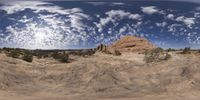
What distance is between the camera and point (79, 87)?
26.0 metres

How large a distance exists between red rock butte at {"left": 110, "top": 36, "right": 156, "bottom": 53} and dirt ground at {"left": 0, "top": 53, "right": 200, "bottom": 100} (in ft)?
174

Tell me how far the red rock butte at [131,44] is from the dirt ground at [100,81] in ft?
174

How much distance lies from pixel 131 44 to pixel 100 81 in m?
61.1

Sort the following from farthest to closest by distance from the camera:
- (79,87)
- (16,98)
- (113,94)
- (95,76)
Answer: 1. (95,76)
2. (79,87)
3. (113,94)
4. (16,98)

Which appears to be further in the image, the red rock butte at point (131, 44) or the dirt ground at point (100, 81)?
the red rock butte at point (131, 44)

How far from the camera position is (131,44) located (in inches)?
3435

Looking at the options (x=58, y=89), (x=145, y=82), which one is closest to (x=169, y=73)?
(x=145, y=82)

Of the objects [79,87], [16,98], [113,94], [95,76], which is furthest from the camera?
[95,76]

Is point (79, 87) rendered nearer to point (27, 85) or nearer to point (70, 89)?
point (70, 89)

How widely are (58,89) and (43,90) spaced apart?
98cm

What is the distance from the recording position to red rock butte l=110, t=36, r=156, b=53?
8556 centimetres

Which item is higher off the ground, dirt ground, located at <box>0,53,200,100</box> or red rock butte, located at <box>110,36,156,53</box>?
dirt ground, located at <box>0,53,200,100</box>

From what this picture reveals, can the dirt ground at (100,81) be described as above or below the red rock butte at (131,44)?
above

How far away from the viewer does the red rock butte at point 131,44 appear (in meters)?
85.6
